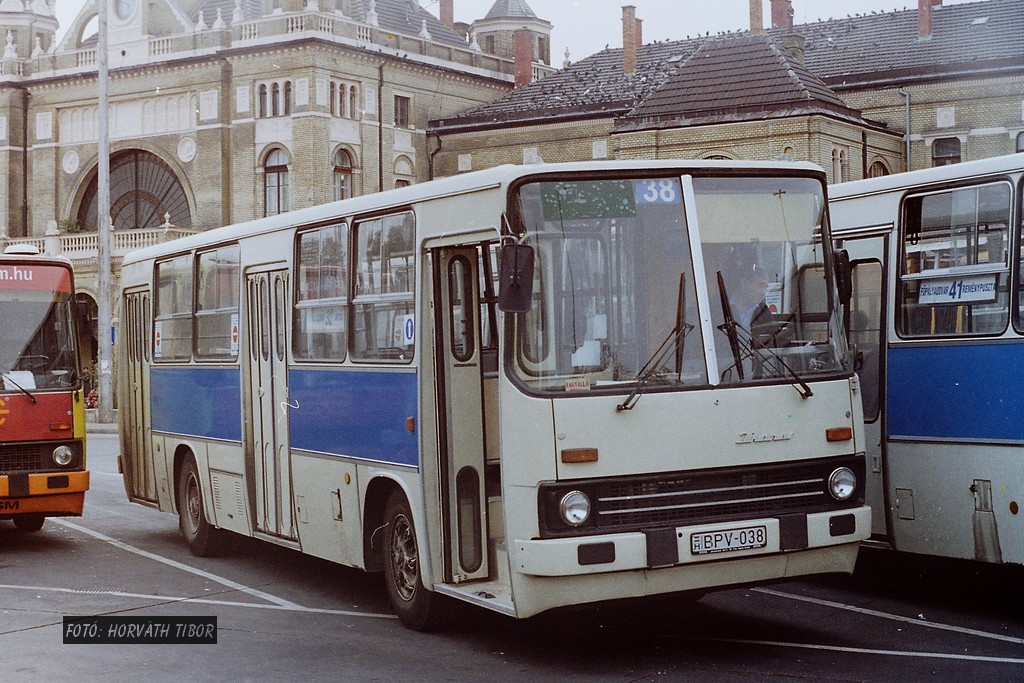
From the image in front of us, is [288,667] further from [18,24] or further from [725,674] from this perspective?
[18,24]

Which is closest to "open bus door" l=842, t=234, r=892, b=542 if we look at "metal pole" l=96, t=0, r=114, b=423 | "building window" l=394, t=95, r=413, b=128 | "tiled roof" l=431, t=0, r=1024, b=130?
"metal pole" l=96, t=0, r=114, b=423

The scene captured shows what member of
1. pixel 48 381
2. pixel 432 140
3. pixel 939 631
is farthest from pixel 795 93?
pixel 939 631

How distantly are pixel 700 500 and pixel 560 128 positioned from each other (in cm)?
5251

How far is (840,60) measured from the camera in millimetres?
58625

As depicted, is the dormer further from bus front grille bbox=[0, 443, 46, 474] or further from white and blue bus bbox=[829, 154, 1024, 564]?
white and blue bus bbox=[829, 154, 1024, 564]

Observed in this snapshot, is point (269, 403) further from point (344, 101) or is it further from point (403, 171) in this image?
point (403, 171)

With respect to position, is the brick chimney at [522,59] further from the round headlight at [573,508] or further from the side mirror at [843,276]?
the round headlight at [573,508]

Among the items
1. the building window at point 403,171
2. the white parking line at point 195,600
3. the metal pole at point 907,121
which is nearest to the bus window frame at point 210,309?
the white parking line at point 195,600

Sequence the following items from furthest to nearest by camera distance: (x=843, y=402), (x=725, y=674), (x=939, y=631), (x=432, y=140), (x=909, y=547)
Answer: (x=432, y=140) → (x=909, y=547) → (x=939, y=631) → (x=843, y=402) → (x=725, y=674)

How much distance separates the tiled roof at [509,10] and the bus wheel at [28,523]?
61.2 m

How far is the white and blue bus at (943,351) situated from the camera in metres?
10.1

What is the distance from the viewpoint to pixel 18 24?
234ft

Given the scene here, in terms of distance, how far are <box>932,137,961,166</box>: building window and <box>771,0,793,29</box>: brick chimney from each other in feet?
35.8

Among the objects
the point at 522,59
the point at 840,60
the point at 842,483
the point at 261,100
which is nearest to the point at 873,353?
the point at 842,483
